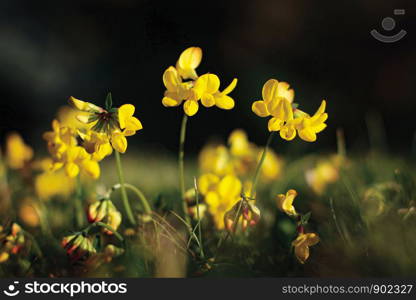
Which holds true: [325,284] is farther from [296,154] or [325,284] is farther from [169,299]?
[296,154]

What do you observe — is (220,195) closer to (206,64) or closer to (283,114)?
(283,114)

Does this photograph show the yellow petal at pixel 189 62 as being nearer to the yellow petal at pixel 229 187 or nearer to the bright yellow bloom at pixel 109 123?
the bright yellow bloom at pixel 109 123

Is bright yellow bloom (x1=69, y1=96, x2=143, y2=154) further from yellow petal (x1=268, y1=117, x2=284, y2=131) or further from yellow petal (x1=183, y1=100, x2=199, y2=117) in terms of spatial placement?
yellow petal (x1=268, y1=117, x2=284, y2=131)

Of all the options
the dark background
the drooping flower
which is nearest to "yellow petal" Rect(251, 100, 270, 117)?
the drooping flower

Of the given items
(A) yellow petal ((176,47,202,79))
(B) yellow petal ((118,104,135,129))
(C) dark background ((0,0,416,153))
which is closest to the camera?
(B) yellow petal ((118,104,135,129))

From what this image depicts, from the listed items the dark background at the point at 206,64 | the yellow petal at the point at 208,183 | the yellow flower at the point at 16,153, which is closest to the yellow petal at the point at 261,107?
the yellow petal at the point at 208,183

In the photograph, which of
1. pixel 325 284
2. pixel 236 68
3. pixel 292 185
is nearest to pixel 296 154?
pixel 292 185

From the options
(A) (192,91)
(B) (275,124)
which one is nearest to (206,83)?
(A) (192,91)
